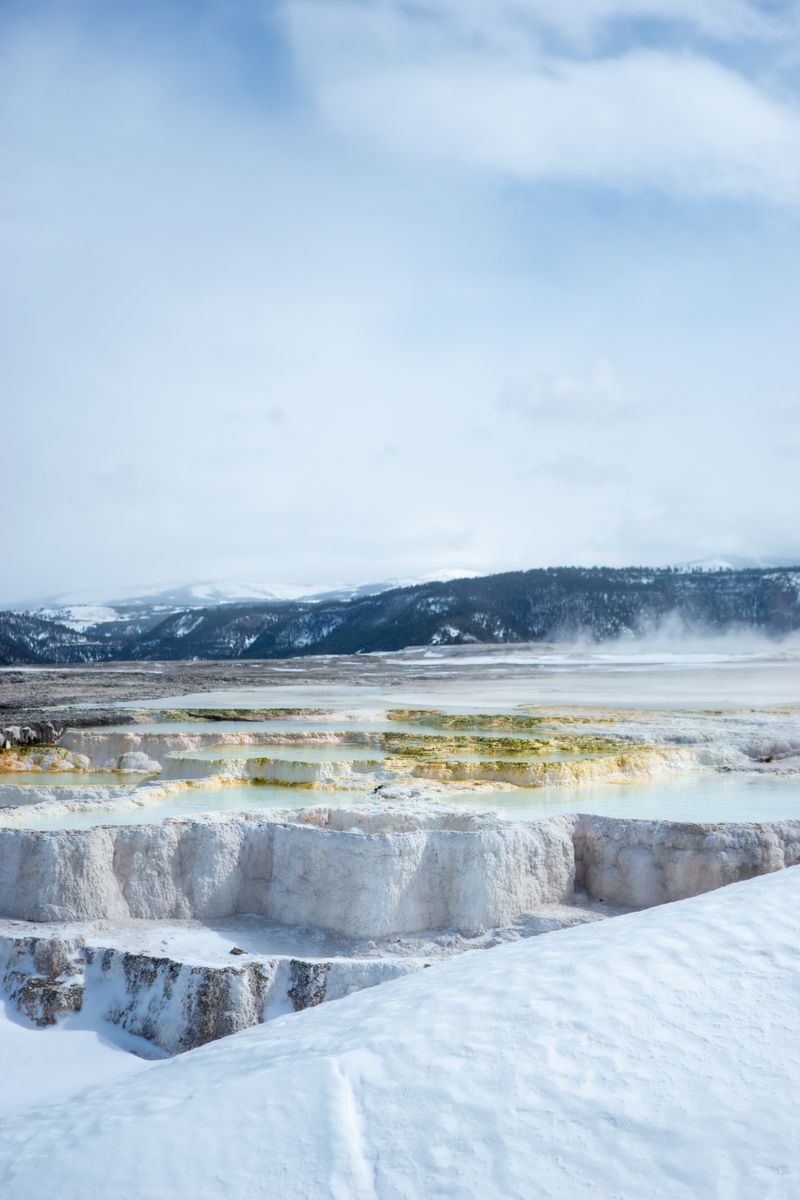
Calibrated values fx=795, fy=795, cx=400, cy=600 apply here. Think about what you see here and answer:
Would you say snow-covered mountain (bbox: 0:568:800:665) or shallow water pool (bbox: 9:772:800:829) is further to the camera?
snow-covered mountain (bbox: 0:568:800:665)

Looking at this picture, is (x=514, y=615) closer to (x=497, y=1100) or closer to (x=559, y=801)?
(x=559, y=801)

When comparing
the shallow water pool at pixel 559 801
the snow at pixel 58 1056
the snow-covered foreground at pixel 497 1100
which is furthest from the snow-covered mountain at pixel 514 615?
the snow-covered foreground at pixel 497 1100

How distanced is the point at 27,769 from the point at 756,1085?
12022 mm

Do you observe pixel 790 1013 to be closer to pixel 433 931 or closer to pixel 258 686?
pixel 433 931

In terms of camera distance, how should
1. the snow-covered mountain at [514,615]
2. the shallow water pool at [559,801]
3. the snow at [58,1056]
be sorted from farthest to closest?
the snow-covered mountain at [514,615]
the shallow water pool at [559,801]
the snow at [58,1056]

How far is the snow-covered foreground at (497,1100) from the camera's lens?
273cm

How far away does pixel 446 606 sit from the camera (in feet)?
268

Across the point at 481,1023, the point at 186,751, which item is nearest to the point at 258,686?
the point at 186,751

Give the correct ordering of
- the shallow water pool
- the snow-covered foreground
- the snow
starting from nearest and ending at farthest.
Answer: the snow-covered foreground < the snow < the shallow water pool

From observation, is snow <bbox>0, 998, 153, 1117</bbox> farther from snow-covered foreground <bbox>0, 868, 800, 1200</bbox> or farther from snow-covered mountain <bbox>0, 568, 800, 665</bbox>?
snow-covered mountain <bbox>0, 568, 800, 665</bbox>

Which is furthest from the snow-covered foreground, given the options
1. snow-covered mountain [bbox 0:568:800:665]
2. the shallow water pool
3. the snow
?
snow-covered mountain [bbox 0:568:800:665]

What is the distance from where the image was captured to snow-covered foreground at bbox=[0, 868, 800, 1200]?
2.73m

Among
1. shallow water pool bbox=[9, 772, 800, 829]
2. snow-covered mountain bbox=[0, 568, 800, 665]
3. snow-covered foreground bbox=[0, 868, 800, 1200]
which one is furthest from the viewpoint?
snow-covered mountain bbox=[0, 568, 800, 665]

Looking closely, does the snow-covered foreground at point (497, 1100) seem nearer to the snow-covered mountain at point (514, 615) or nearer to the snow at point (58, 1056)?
the snow at point (58, 1056)
